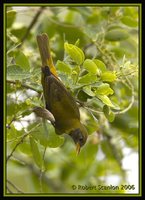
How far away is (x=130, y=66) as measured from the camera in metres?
3.02

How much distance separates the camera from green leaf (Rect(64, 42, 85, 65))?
2.84 metres

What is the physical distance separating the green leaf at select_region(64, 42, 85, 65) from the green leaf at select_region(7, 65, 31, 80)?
0.30 metres

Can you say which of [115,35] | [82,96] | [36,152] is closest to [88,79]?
[82,96]

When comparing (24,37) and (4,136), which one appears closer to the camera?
(4,136)

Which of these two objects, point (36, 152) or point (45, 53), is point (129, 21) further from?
point (36, 152)

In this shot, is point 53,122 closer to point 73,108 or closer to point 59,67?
point 73,108

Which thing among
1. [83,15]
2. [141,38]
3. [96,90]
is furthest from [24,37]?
[96,90]

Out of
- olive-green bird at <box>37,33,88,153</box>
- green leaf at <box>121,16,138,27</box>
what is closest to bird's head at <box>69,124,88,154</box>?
olive-green bird at <box>37,33,88,153</box>

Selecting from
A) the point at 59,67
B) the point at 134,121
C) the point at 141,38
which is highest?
the point at 141,38

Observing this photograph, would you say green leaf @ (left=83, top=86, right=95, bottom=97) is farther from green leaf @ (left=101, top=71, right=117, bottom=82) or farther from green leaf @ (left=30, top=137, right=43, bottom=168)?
green leaf @ (left=30, top=137, right=43, bottom=168)

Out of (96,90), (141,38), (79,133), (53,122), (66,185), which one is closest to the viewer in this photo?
(96,90)

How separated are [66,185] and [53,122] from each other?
7.47 ft

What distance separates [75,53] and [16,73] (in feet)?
1.19

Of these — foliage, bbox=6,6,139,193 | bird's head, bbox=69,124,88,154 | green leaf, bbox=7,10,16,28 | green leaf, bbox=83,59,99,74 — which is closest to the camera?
green leaf, bbox=83,59,99,74
